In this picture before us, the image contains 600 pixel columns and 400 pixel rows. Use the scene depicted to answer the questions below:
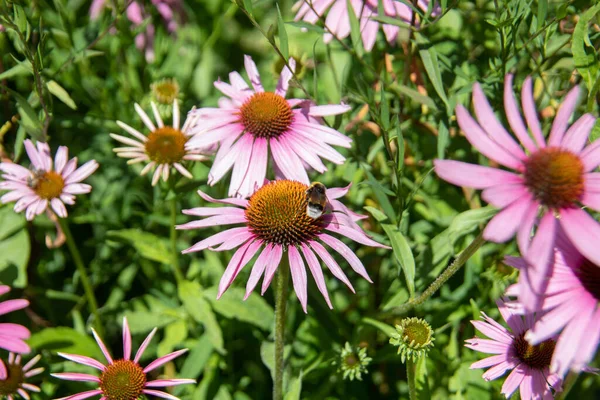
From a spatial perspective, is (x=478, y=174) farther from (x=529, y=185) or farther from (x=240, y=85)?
(x=240, y=85)

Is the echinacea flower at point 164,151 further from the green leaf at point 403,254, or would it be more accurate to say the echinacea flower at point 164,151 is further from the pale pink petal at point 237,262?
the green leaf at point 403,254

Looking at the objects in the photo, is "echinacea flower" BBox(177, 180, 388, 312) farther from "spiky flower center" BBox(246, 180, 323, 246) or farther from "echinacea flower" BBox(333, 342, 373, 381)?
"echinacea flower" BBox(333, 342, 373, 381)

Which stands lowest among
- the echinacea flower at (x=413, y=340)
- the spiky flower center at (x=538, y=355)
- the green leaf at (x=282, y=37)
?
the spiky flower center at (x=538, y=355)

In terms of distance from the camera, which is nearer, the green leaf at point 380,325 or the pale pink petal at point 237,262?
the pale pink petal at point 237,262

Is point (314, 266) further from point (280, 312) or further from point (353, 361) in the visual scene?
point (353, 361)

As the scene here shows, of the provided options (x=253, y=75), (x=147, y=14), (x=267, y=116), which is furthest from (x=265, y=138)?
(x=147, y=14)

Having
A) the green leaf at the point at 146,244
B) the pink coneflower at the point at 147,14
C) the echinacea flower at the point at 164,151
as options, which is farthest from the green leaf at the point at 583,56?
the pink coneflower at the point at 147,14

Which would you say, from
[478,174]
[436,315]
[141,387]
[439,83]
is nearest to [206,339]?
[141,387]
